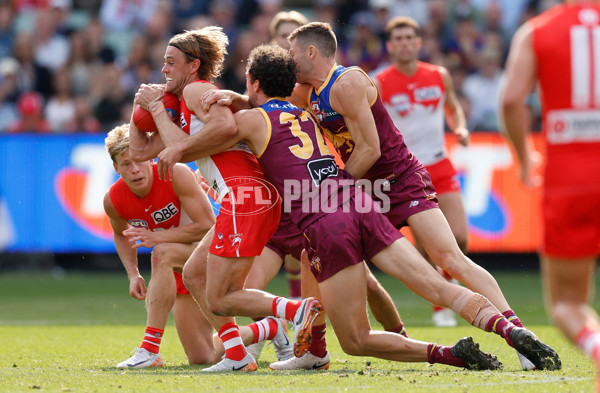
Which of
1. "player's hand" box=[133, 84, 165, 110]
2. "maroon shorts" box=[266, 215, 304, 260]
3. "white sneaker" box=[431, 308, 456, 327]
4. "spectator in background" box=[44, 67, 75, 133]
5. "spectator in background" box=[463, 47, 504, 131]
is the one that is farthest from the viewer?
"spectator in background" box=[44, 67, 75, 133]

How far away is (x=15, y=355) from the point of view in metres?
7.61

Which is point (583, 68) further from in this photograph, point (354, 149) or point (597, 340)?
point (354, 149)

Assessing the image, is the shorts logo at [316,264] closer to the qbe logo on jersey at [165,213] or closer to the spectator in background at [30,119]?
the qbe logo on jersey at [165,213]

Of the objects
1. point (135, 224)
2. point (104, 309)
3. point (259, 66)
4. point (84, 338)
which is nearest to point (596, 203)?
point (259, 66)

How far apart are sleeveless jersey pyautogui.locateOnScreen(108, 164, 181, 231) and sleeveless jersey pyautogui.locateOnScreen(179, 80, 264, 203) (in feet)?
2.55

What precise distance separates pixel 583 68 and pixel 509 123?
16.8 inches

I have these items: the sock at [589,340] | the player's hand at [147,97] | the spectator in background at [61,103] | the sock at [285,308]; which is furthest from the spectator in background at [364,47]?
the sock at [589,340]

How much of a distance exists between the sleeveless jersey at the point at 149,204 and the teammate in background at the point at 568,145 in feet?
11.5

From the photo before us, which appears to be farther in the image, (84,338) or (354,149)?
(84,338)

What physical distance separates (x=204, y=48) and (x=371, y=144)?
1.42 m

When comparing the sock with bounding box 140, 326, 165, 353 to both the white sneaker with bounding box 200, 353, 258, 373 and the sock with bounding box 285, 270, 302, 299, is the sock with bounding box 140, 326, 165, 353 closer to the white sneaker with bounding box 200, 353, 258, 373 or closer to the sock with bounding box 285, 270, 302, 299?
the white sneaker with bounding box 200, 353, 258, 373

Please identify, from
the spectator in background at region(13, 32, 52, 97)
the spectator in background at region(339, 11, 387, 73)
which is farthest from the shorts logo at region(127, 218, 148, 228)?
the spectator in background at region(13, 32, 52, 97)

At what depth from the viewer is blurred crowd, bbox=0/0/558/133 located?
1619 cm

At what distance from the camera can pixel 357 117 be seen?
6539 millimetres
